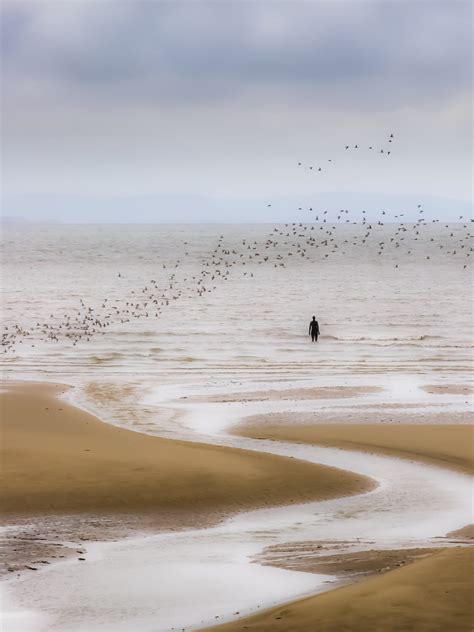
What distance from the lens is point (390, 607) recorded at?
41.6ft

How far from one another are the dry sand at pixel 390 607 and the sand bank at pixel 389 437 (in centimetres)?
1099

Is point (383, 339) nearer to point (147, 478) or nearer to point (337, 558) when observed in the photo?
point (147, 478)

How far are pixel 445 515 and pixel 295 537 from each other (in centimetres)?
351

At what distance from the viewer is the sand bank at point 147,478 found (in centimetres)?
2077

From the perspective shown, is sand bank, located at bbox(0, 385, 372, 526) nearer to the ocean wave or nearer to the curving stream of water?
the curving stream of water

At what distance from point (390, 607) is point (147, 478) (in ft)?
33.4

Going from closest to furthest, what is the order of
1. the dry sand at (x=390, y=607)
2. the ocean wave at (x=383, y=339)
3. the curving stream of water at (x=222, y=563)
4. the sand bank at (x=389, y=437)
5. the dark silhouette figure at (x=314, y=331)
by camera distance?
the dry sand at (x=390, y=607) → the curving stream of water at (x=222, y=563) → the sand bank at (x=389, y=437) → the dark silhouette figure at (x=314, y=331) → the ocean wave at (x=383, y=339)

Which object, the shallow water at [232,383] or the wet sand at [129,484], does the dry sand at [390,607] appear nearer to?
the shallow water at [232,383]

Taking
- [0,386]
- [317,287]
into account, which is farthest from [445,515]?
[317,287]

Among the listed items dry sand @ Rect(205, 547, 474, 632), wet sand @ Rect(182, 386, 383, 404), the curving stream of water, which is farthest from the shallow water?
dry sand @ Rect(205, 547, 474, 632)

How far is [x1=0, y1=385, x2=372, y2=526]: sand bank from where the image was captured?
68.1 ft

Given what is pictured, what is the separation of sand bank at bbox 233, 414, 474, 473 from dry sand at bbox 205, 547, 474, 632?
10991 millimetres

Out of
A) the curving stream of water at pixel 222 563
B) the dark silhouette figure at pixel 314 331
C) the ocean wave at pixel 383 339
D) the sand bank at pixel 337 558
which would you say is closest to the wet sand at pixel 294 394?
the curving stream of water at pixel 222 563

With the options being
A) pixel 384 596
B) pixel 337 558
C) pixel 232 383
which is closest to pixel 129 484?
pixel 337 558
